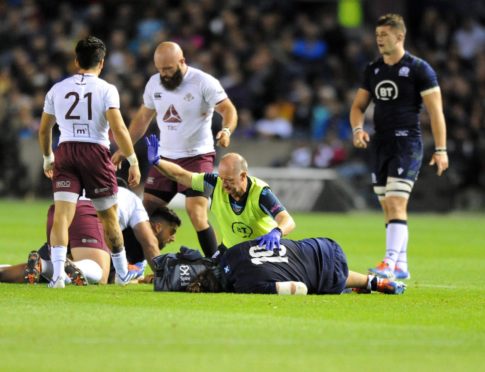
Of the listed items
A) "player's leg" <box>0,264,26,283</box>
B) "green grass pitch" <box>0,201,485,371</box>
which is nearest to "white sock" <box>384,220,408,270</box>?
→ "green grass pitch" <box>0,201,485,371</box>

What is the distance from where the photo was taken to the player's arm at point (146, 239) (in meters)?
12.8

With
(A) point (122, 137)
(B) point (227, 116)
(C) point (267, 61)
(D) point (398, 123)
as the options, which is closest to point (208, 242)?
(B) point (227, 116)

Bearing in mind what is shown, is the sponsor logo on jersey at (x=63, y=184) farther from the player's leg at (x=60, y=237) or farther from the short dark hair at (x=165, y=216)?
the short dark hair at (x=165, y=216)

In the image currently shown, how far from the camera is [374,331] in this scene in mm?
8883

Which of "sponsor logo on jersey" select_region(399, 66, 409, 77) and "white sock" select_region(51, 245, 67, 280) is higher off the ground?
"sponsor logo on jersey" select_region(399, 66, 409, 77)

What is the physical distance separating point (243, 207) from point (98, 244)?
179 cm

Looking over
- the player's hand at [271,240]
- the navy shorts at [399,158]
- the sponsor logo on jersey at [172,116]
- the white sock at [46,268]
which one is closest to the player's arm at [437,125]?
the navy shorts at [399,158]

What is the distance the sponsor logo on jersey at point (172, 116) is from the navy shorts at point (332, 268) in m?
3.27

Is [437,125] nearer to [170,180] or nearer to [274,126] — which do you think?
[170,180]

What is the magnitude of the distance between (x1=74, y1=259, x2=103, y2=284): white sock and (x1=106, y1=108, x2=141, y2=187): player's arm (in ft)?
3.23

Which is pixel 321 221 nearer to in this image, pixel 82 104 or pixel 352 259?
pixel 352 259

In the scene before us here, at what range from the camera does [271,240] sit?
35.5 ft

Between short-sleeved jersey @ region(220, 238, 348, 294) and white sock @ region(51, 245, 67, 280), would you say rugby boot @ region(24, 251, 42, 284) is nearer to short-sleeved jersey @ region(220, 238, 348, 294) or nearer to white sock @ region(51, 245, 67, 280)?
white sock @ region(51, 245, 67, 280)

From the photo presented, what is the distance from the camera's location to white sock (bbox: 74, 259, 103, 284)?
39.8 ft
